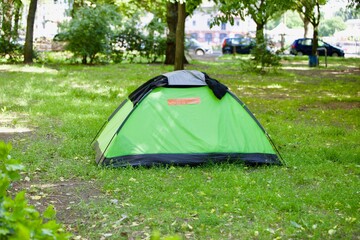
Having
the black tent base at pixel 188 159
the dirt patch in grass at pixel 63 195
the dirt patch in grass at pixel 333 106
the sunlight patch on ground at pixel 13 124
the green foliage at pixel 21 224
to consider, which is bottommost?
the dirt patch in grass at pixel 63 195

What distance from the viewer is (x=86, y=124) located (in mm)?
10328

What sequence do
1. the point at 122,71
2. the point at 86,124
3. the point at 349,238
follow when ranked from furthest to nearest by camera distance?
the point at 122,71, the point at 86,124, the point at 349,238

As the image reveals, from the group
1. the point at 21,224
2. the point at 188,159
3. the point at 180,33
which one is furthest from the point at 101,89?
the point at 21,224

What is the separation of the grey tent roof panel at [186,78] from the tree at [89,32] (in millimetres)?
15873

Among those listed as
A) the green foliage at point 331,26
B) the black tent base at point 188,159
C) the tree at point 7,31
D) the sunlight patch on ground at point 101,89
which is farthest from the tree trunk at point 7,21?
the green foliage at point 331,26

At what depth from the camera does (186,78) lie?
7.80 m

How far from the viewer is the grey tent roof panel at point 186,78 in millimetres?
7715

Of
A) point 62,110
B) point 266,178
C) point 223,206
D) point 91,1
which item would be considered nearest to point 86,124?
point 62,110

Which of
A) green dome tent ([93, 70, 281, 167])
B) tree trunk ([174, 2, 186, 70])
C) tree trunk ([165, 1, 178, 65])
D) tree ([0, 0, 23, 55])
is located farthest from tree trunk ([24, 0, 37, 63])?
green dome tent ([93, 70, 281, 167])

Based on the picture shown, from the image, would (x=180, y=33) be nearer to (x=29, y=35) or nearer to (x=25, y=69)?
(x=25, y=69)

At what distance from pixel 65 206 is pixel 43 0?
159 ft

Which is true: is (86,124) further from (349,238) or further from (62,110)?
(349,238)

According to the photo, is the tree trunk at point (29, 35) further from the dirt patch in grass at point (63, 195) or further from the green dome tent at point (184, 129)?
the dirt patch in grass at point (63, 195)

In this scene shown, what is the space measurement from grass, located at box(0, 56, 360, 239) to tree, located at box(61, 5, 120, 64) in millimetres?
11025
